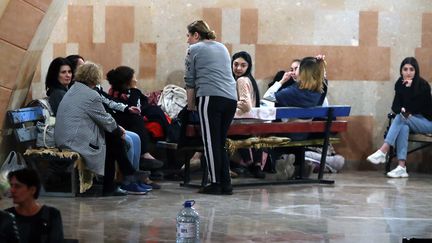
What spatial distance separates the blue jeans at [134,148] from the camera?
9.42 metres

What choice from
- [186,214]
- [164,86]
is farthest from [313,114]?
[186,214]

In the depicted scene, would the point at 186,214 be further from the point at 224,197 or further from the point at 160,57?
the point at 160,57

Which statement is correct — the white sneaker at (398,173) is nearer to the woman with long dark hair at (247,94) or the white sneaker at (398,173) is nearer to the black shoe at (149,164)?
the woman with long dark hair at (247,94)

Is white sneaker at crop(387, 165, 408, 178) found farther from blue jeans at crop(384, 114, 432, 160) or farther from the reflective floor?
the reflective floor

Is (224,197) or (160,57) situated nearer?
(224,197)

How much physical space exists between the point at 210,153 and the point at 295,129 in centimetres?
136

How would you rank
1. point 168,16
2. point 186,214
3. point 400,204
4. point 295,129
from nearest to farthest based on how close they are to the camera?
1. point 186,214
2. point 400,204
3. point 295,129
4. point 168,16

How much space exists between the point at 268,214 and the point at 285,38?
4056 millimetres

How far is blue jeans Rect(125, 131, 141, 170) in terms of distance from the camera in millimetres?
9419

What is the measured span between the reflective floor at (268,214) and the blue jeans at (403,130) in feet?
3.31

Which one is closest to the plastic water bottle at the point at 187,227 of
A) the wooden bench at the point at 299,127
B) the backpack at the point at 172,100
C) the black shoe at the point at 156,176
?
the wooden bench at the point at 299,127

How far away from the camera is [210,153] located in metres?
9.12

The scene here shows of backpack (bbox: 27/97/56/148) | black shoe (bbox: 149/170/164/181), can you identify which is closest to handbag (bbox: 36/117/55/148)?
backpack (bbox: 27/97/56/148)

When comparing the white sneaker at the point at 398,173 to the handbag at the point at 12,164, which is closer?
the handbag at the point at 12,164
